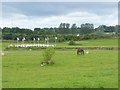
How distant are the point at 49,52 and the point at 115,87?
19469 mm

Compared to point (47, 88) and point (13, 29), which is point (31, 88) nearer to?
point (47, 88)

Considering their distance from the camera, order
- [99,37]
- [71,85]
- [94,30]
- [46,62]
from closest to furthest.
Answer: [71,85], [46,62], [99,37], [94,30]

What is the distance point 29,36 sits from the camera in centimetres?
13725

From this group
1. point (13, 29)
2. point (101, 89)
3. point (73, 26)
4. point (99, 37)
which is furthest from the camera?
point (73, 26)

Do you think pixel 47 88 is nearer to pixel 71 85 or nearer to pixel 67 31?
pixel 71 85

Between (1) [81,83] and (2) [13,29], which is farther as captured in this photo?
(2) [13,29]

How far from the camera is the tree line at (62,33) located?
136 metres

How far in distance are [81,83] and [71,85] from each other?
1.06 metres

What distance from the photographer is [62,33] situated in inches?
6550

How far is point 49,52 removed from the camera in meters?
37.8

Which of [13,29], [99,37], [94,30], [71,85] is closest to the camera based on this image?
[71,85]

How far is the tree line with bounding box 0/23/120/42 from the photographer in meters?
Result: 136

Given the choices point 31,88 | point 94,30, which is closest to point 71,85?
point 31,88

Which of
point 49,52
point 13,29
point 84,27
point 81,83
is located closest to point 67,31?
point 84,27
